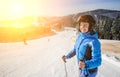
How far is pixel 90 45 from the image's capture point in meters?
3.42

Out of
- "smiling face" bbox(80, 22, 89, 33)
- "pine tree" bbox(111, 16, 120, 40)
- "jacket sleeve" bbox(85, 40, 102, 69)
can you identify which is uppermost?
"smiling face" bbox(80, 22, 89, 33)

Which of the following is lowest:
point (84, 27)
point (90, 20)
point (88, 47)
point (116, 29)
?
point (116, 29)

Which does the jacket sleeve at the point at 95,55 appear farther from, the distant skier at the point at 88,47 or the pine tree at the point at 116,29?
the pine tree at the point at 116,29

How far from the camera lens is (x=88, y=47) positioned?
347cm

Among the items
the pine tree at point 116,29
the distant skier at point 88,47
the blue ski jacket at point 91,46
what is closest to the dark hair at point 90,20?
the distant skier at point 88,47

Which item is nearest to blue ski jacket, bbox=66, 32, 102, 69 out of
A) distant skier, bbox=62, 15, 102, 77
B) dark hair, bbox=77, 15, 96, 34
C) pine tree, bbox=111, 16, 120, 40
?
distant skier, bbox=62, 15, 102, 77

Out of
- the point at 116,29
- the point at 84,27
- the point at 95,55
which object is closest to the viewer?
the point at 95,55

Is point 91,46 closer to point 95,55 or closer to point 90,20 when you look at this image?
point 95,55

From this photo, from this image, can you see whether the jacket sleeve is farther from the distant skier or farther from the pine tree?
the pine tree

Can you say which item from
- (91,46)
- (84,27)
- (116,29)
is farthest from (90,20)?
(116,29)

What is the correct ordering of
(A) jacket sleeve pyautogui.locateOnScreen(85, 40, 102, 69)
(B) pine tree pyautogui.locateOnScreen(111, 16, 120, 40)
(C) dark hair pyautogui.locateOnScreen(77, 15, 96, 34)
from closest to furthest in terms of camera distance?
(A) jacket sleeve pyautogui.locateOnScreen(85, 40, 102, 69), (C) dark hair pyautogui.locateOnScreen(77, 15, 96, 34), (B) pine tree pyautogui.locateOnScreen(111, 16, 120, 40)

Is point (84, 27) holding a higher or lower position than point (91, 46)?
higher

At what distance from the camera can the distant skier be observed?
3.40 meters

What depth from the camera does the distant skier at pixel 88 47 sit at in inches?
134
